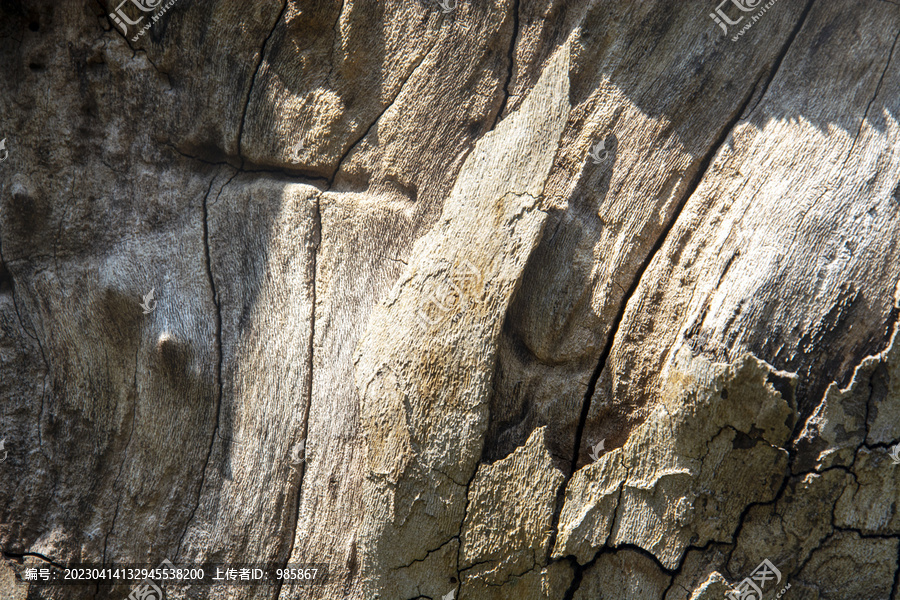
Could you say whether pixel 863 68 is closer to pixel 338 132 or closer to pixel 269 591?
pixel 338 132

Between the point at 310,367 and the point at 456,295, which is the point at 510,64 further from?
the point at 310,367

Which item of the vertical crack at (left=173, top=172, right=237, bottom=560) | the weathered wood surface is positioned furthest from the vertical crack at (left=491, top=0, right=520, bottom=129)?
the vertical crack at (left=173, top=172, right=237, bottom=560)

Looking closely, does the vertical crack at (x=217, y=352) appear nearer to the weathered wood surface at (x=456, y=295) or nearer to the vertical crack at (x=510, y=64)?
the weathered wood surface at (x=456, y=295)

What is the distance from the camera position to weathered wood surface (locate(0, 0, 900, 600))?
1.60 metres

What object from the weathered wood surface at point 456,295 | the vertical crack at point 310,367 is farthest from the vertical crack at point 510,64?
the vertical crack at point 310,367

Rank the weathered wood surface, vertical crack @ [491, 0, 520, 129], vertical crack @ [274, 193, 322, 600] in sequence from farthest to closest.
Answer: vertical crack @ [491, 0, 520, 129] < vertical crack @ [274, 193, 322, 600] < the weathered wood surface

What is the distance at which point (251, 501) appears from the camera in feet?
6.63

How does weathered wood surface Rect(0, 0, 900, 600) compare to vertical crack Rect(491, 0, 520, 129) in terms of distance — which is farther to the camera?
vertical crack Rect(491, 0, 520, 129)

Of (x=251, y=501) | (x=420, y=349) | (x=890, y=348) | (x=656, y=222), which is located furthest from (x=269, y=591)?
(x=890, y=348)

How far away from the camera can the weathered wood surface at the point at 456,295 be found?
1.60 m

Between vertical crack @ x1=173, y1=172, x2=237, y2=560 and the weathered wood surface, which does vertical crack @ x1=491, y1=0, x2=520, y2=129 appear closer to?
the weathered wood surface

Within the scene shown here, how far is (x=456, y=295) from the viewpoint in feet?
5.97

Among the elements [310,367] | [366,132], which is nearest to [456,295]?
[310,367]

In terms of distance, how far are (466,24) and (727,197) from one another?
1.23 m
